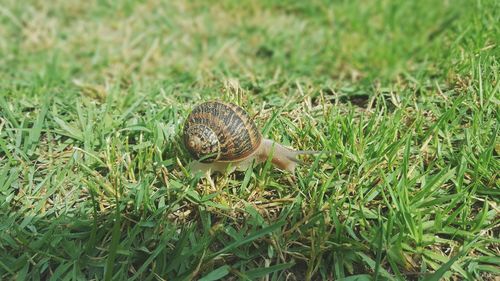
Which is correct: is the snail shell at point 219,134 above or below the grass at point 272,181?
above

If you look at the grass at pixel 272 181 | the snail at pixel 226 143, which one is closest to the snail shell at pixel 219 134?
the snail at pixel 226 143

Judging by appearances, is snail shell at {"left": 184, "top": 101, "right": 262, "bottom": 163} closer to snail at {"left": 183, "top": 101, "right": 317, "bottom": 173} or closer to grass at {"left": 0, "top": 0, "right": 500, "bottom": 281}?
snail at {"left": 183, "top": 101, "right": 317, "bottom": 173}

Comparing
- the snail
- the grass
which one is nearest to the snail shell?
the snail

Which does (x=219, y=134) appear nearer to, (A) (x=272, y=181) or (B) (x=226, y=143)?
(B) (x=226, y=143)

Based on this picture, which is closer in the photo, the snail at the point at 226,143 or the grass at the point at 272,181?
the grass at the point at 272,181

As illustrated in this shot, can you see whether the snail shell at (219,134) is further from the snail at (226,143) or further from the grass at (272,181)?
the grass at (272,181)

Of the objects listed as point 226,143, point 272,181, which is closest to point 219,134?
point 226,143

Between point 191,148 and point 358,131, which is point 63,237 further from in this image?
point 358,131

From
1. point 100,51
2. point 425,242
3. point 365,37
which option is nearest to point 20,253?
point 425,242
